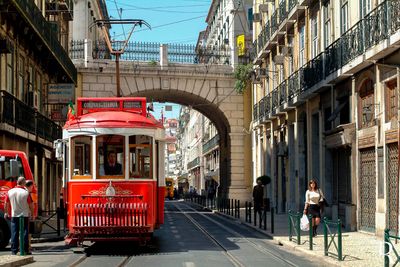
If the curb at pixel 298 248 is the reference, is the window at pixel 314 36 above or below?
above

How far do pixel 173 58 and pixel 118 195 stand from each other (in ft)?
89.0

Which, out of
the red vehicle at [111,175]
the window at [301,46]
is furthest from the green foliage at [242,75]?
the red vehicle at [111,175]

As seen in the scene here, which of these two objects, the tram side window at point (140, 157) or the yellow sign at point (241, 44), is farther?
the yellow sign at point (241, 44)

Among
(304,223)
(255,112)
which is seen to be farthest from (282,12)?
(304,223)

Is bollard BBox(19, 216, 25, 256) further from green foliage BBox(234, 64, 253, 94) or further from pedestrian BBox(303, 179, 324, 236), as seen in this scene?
green foliage BBox(234, 64, 253, 94)

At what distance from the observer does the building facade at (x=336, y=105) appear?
715 inches

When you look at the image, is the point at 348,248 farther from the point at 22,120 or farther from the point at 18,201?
the point at 22,120

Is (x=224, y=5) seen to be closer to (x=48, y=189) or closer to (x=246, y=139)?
(x=246, y=139)

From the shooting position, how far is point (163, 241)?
1828 cm

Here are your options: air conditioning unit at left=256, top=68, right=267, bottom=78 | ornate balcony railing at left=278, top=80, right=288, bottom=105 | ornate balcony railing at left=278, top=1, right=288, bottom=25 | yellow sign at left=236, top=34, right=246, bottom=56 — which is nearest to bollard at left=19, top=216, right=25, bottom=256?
ornate balcony railing at left=278, top=80, right=288, bottom=105

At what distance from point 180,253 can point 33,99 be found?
16.0 m

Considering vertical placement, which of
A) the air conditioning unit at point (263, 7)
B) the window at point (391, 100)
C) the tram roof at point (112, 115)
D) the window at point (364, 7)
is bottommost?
the tram roof at point (112, 115)

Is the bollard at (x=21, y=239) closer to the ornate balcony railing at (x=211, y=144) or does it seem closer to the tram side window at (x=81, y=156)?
the tram side window at (x=81, y=156)

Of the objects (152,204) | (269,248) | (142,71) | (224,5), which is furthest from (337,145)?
(224,5)
